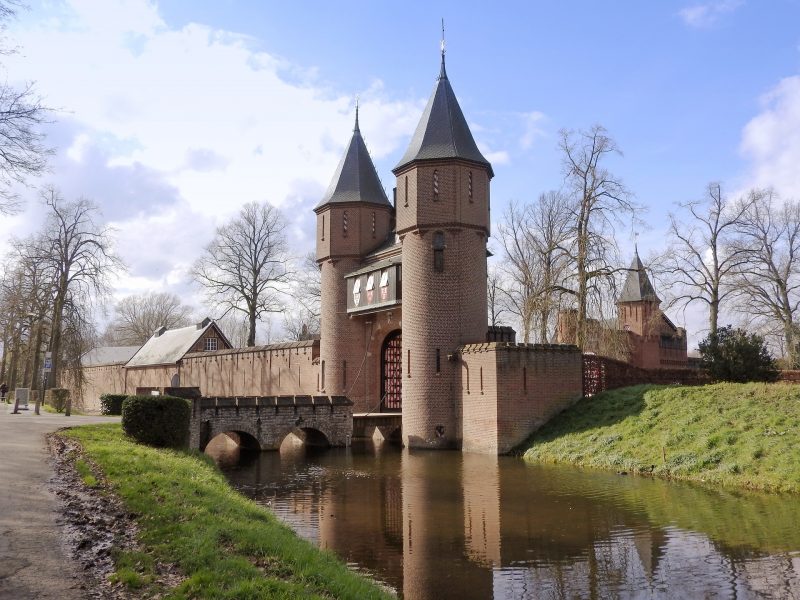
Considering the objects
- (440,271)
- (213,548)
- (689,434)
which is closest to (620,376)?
(689,434)

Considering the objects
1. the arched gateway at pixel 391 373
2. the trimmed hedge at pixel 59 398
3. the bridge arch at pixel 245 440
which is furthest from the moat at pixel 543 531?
the trimmed hedge at pixel 59 398

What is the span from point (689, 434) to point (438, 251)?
10.5m

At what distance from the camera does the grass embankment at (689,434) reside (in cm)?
1467

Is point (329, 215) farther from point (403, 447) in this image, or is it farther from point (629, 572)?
point (629, 572)

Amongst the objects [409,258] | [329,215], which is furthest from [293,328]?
[409,258]

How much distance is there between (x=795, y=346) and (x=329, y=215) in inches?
774

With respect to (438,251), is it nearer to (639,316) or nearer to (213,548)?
(213,548)

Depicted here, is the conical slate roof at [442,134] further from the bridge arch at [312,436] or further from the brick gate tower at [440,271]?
the bridge arch at [312,436]

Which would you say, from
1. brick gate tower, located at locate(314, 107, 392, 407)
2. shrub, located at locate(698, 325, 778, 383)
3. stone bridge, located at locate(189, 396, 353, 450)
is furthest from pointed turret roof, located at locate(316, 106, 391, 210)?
shrub, located at locate(698, 325, 778, 383)

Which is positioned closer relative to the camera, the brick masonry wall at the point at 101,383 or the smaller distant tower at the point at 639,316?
the smaller distant tower at the point at 639,316

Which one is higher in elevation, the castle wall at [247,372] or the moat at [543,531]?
the castle wall at [247,372]

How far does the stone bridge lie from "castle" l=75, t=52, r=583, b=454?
94.1 inches

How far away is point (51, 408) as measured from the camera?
29.3 m

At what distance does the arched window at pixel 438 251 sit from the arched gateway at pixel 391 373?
19.9 feet
